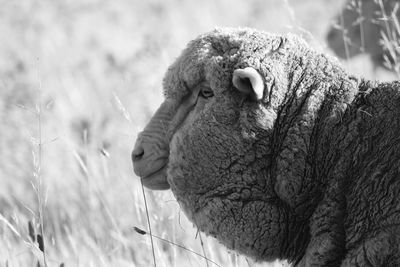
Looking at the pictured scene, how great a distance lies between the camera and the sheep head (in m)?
3.44

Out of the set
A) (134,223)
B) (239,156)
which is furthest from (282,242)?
(134,223)

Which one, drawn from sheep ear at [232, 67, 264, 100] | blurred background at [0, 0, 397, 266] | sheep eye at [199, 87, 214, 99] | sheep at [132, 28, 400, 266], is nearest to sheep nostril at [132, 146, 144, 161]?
sheep at [132, 28, 400, 266]

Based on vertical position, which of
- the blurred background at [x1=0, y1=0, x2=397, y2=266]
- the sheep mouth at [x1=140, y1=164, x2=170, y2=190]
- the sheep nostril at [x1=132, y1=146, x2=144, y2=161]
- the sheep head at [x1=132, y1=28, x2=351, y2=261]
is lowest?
the blurred background at [x1=0, y1=0, x2=397, y2=266]

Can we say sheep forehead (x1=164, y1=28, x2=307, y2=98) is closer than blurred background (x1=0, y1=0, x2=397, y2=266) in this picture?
Yes

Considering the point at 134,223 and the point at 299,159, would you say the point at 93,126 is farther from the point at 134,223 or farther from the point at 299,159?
the point at 299,159

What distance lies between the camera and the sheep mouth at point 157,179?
12.2 feet

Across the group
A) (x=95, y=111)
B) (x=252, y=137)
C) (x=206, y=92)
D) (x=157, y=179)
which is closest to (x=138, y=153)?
(x=157, y=179)

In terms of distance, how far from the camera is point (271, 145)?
3.49 metres

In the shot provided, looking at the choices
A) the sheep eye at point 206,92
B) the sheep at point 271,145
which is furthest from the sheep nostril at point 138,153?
the sheep eye at point 206,92

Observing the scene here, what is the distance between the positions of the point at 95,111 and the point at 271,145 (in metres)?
7.32

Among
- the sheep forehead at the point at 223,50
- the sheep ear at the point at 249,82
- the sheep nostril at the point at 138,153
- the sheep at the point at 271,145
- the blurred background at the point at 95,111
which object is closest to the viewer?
the sheep at the point at 271,145

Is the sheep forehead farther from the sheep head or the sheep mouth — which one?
the sheep mouth

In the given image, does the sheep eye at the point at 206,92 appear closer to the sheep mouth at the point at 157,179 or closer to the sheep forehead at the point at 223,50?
the sheep forehead at the point at 223,50

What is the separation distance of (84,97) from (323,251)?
26.0 ft
